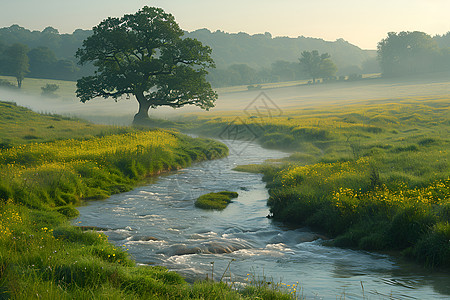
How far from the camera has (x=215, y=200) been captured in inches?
696

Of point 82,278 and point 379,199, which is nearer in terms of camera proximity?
point 82,278

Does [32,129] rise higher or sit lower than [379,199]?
higher

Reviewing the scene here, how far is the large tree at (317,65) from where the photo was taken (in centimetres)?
14350

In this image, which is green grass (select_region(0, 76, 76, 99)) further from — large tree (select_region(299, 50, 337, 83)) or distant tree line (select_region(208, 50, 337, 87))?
large tree (select_region(299, 50, 337, 83))

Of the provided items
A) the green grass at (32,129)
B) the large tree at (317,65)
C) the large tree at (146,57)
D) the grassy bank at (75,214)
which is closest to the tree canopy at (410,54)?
the large tree at (317,65)

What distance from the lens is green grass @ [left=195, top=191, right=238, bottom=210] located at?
55.2 feet

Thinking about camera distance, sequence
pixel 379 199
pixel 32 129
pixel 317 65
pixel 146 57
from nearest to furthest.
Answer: pixel 379 199 → pixel 32 129 → pixel 146 57 → pixel 317 65

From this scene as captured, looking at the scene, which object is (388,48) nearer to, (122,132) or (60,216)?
(122,132)

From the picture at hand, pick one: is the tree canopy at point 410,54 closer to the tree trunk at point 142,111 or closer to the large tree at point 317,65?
the large tree at point 317,65

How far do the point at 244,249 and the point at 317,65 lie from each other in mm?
143375

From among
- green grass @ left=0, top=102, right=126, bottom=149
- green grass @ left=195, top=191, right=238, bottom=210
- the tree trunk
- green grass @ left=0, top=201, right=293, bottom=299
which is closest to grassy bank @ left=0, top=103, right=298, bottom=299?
green grass @ left=0, top=201, right=293, bottom=299

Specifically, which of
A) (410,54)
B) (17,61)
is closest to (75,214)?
(17,61)

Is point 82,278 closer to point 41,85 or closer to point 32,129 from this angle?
point 32,129

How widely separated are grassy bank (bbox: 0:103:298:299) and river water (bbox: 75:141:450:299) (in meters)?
0.95
